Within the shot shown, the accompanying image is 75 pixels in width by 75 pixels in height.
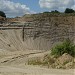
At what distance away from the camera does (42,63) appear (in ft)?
80.6

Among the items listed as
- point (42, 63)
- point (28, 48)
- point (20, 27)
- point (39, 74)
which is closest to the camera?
point (39, 74)

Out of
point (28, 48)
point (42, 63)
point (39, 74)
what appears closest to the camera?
point (39, 74)

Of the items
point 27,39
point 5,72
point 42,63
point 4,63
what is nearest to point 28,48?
point 27,39

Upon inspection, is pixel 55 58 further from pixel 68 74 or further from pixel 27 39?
pixel 27 39

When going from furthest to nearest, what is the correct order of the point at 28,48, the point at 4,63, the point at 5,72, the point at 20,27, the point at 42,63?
the point at 20,27 → the point at 28,48 → the point at 4,63 → the point at 42,63 → the point at 5,72

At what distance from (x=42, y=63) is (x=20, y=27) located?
1609 cm

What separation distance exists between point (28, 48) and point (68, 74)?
1791cm

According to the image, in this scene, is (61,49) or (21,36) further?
(21,36)

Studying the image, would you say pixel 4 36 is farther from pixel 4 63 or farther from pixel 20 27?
pixel 4 63

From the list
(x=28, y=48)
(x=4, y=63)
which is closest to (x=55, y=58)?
(x=4, y=63)

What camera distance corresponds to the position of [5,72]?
20953 mm

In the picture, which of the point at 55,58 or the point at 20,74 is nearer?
the point at 20,74

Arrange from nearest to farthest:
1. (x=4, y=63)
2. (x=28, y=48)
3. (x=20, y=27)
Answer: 1. (x=4, y=63)
2. (x=28, y=48)
3. (x=20, y=27)

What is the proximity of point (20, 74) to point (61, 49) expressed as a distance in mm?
6661
